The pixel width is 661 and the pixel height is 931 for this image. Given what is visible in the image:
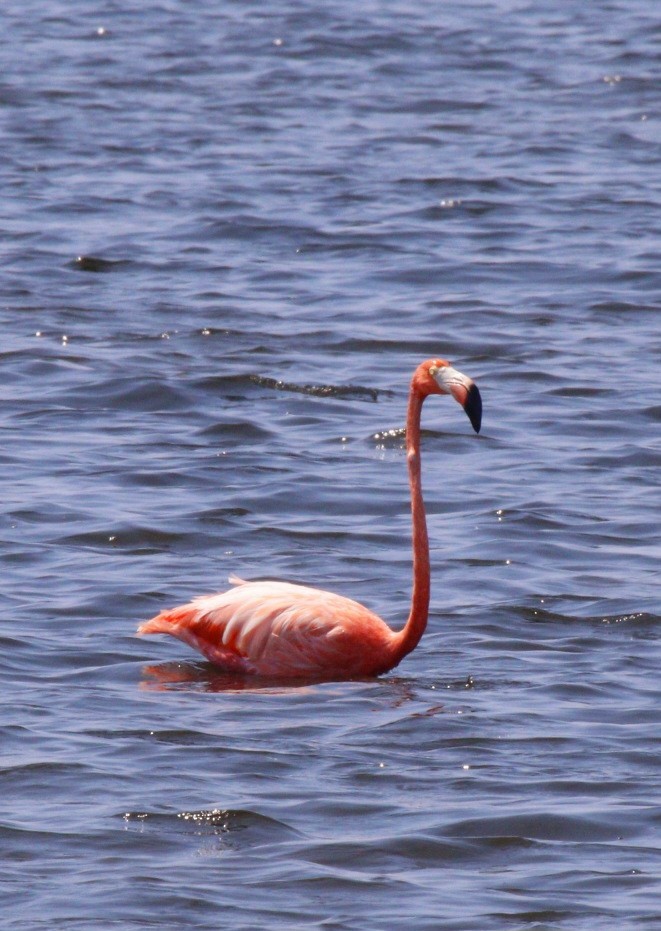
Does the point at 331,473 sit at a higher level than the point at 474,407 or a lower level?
lower

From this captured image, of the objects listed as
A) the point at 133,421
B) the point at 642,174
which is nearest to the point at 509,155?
the point at 642,174

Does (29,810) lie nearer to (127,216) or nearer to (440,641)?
(440,641)

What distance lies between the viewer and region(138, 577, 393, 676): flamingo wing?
8.09 m

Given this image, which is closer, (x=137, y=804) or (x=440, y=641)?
(x=137, y=804)

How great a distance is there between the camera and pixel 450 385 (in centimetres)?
805

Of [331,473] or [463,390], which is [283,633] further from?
[331,473]

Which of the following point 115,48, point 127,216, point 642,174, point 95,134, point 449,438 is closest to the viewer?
point 449,438

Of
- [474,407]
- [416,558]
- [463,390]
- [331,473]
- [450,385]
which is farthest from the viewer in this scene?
[331,473]

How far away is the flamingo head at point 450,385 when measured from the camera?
7836 mm

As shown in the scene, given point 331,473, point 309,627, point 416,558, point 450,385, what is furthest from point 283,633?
point 331,473

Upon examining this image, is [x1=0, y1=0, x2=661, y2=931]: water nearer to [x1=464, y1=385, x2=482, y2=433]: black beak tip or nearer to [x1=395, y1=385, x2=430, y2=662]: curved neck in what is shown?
[x1=395, y1=385, x2=430, y2=662]: curved neck

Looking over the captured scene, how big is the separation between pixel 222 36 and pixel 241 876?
817 inches

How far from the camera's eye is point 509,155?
65.5 ft

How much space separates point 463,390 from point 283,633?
1.21 m
